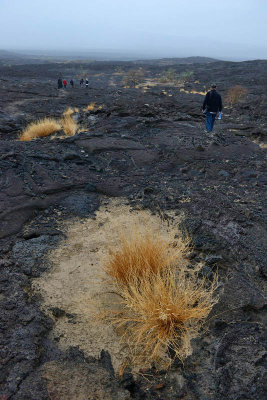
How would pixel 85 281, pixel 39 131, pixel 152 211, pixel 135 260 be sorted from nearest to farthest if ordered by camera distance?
1. pixel 135 260
2. pixel 85 281
3. pixel 152 211
4. pixel 39 131

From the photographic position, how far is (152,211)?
13.8ft

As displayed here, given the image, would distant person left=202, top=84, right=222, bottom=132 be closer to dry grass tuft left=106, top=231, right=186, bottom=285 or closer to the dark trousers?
the dark trousers

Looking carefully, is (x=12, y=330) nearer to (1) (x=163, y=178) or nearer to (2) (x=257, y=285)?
(2) (x=257, y=285)

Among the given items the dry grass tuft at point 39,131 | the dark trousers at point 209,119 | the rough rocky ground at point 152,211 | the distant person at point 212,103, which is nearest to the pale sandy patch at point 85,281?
the rough rocky ground at point 152,211

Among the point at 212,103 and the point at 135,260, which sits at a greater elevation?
the point at 212,103

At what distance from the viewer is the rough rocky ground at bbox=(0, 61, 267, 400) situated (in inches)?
73.9

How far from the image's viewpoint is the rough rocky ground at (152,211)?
1877 millimetres

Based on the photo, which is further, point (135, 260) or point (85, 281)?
point (85, 281)

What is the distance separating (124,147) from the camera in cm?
632

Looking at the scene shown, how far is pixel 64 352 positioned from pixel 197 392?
1.00 meters

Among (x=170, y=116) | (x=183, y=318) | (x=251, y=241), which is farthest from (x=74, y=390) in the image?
(x=170, y=116)

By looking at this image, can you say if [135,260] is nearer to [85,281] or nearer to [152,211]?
[85,281]

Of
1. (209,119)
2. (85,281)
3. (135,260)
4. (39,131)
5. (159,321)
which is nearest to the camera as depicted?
(159,321)

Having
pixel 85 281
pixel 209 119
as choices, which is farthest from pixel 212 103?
pixel 85 281
